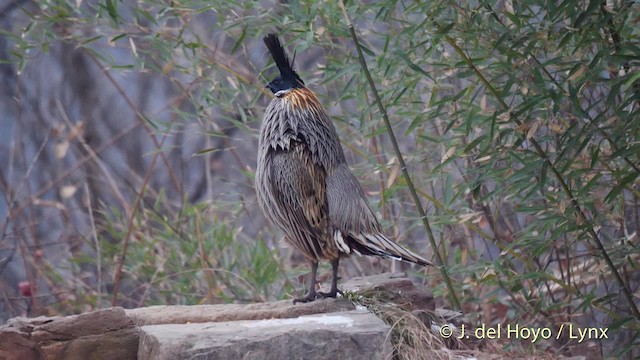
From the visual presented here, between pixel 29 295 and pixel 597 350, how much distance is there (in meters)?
3.58

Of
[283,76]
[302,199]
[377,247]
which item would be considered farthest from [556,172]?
[283,76]

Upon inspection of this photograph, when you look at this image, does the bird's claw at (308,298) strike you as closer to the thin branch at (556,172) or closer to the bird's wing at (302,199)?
the bird's wing at (302,199)

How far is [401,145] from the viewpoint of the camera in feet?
23.2

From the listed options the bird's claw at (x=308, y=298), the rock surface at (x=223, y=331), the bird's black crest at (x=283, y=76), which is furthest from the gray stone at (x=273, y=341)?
the bird's black crest at (x=283, y=76)

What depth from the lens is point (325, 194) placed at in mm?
3949

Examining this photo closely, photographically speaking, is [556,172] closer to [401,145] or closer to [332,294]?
[332,294]

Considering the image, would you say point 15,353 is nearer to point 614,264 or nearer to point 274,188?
point 274,188

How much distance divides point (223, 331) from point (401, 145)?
3.83m

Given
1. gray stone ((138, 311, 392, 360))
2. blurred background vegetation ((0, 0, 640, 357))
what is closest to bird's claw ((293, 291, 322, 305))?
gray stone ((138, 311, 392, 360))

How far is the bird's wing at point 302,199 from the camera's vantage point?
3.92 meters

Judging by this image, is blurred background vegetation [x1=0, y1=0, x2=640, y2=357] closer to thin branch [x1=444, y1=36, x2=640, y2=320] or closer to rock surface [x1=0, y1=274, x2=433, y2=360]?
thin branch [x1=444, y1=36, x2=640, y2=320]

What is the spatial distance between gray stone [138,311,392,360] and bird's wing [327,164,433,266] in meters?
0.41

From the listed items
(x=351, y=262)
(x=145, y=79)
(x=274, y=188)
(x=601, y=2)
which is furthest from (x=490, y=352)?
(x=145, y=79)

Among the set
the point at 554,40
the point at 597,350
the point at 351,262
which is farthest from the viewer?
the point at 351,262
